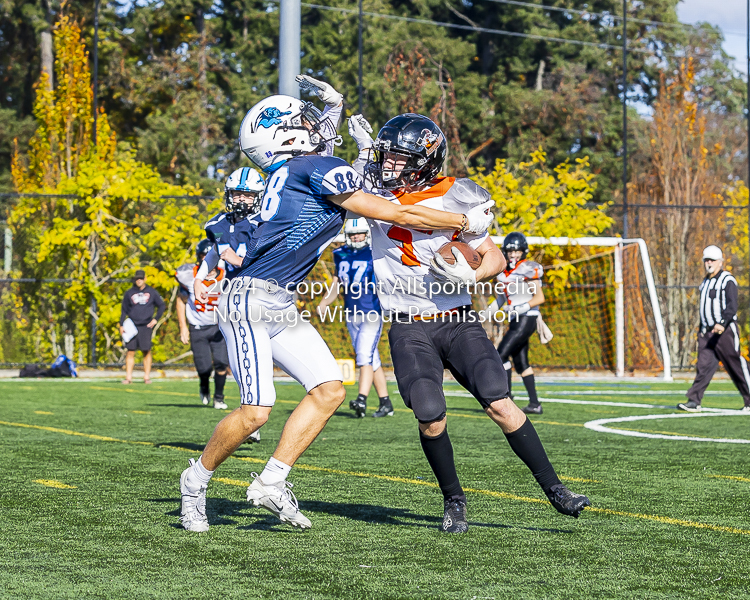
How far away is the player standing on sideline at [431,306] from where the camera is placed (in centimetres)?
505

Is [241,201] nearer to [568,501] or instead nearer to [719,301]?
[568,501]

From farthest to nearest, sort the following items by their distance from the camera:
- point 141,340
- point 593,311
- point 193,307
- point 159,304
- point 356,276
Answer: point 593,311
point 159,304
point 141,340
point 193,307
point 356,276

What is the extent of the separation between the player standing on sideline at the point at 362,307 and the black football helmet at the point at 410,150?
611 cm

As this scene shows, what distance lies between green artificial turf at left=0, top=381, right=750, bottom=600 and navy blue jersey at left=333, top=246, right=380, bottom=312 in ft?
6.85

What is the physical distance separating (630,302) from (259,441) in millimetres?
13972

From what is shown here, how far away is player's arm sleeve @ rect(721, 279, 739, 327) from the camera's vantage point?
12.2m

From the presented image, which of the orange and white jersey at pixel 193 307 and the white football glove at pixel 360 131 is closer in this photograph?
the white football glove at pixel 360 131

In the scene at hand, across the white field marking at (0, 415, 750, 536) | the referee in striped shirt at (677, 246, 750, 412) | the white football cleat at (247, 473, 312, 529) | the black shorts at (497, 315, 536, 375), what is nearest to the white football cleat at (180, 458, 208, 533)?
the white football cleat at (247, 473, 312, 529)

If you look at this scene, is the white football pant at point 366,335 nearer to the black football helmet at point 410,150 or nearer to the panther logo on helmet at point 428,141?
the black football helmet at point 410,150

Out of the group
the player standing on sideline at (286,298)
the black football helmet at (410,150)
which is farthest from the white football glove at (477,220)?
the black football helmet at (410,150)

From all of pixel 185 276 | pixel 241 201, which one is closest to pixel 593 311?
pixel 185 276

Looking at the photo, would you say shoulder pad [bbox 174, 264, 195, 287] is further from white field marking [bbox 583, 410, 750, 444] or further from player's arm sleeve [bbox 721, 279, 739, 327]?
player's arm sleeve [bbox 721, 279, 739, 327]

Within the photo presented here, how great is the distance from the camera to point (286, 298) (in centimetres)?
513

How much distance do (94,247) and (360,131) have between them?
1607cm
